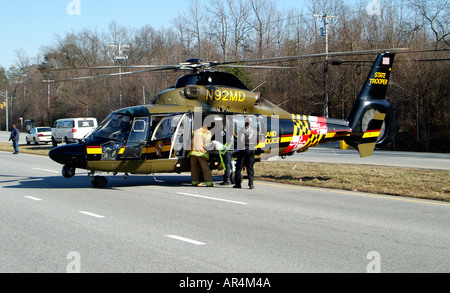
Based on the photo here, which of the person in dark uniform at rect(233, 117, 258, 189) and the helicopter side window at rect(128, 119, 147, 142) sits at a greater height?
the helicopter side window at rect(128, 119, 147, 142)

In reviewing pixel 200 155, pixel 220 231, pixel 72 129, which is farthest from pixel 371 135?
pixel 72 129

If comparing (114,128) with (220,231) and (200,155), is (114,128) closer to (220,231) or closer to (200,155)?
(200,155)

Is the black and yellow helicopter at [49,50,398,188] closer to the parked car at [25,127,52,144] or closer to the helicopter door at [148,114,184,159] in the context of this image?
the helicopter door at [148,114,184,159]

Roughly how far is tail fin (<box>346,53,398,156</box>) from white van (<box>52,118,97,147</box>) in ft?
78.1

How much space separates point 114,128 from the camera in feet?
42.8

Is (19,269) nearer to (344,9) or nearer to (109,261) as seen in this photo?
(109,261)

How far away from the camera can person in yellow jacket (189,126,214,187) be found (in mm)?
13479

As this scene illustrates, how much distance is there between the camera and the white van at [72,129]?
34.7 meters

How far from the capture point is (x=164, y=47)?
73000mm

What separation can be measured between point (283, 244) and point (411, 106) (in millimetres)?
32917

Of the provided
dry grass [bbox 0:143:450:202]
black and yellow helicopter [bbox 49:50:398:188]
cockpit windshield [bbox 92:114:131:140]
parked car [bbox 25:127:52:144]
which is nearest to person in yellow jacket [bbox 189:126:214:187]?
black and yellow helicopter [bbox 49:50:398:188]

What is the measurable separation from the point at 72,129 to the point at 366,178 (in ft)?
84.2
